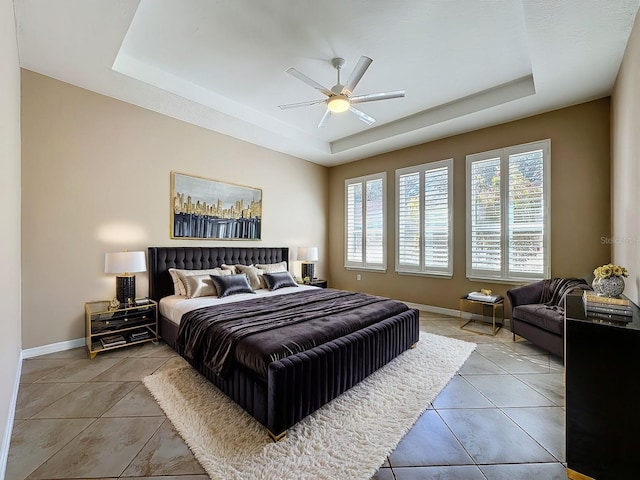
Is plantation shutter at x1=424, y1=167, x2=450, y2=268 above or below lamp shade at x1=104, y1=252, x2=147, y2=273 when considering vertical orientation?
above

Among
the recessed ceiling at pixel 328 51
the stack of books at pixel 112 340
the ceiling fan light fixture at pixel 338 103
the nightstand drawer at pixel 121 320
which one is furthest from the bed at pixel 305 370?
the recessed ceiling at pixel 328 51

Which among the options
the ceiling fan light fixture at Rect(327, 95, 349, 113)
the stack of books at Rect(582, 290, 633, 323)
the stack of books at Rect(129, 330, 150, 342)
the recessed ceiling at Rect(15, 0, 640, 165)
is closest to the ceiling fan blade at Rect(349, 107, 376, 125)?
the ceiling fan light fixture at Rect(327, 95, 349, 113)

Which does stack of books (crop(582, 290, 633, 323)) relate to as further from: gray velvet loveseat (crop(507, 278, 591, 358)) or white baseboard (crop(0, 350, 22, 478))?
white baseboard (crop(0, 350, 22, 478))

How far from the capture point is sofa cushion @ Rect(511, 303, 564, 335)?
305 cm

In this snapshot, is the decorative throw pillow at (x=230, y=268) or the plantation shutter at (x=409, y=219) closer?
the decorative throw pillow at (x=230, y=268)

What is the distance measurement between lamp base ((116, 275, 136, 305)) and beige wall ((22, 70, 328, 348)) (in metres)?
0.24

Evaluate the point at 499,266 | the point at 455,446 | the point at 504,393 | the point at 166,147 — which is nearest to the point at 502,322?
the point at 499,266

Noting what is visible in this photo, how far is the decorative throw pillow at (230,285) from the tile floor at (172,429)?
3.33 feet

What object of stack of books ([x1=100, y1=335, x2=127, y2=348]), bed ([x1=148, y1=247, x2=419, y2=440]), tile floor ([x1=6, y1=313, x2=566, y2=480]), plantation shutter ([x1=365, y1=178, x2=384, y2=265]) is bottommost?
tile floor ([x1=6, y1=313, x2=566, y2=480])

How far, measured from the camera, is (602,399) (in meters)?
1.56

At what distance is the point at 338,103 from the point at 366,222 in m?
3.32

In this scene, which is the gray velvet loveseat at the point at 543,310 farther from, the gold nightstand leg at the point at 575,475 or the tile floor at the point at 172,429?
the gold nightstand leg at the point at 575,475

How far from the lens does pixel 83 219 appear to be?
11.4 ft

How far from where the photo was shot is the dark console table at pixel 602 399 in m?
1.50
